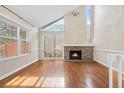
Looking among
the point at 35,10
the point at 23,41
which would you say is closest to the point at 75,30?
the point at 23,41

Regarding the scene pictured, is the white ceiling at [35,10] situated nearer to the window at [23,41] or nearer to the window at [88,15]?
the window at [23,41]

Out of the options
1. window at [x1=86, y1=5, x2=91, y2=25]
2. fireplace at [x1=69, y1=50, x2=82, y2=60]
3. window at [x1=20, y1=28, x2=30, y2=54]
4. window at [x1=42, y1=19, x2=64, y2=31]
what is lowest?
fireplace at [x1=69, y1=50, x2=82, y2=60]

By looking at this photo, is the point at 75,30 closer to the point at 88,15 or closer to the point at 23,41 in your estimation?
the point at 88,15

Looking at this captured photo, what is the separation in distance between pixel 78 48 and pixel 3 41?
250 inches

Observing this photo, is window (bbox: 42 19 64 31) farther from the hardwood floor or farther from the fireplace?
A: the hardwood floor

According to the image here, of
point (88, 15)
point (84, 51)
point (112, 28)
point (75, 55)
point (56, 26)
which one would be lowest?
point (75, 55)

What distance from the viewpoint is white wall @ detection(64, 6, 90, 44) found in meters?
11.2

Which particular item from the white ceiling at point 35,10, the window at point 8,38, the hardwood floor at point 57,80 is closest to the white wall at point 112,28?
the hardwood floor at point 57,80

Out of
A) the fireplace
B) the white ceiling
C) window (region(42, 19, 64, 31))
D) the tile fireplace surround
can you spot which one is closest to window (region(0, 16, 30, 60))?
the white ceiling

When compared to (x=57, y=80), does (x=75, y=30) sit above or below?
above

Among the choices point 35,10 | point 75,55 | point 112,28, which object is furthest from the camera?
point 75,55

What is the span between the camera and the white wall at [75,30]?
36.8 feet

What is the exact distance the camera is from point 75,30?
1122cm
